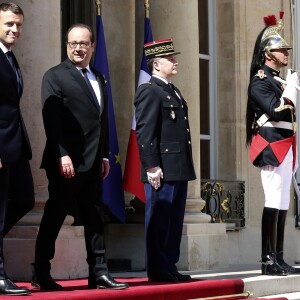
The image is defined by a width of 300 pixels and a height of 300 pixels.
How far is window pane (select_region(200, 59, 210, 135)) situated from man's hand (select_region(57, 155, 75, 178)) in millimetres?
6158

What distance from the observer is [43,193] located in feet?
28.2

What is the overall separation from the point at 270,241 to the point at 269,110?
46.4 inches

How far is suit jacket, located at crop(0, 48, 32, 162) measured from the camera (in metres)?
6.70

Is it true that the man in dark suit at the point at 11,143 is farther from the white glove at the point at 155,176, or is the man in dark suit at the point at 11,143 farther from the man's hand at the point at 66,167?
the white glove at the point at 155,176

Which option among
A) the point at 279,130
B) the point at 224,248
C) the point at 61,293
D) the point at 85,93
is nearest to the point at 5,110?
the point at 85,93

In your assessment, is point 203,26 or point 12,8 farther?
point 203,26

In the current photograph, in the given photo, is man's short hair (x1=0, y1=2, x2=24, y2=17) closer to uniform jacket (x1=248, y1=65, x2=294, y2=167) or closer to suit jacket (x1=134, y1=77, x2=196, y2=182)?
suit jacket (x1=134, y1=77, x2=196, y2=182)

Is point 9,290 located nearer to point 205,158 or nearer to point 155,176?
point 155,176

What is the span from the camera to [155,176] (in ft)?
26.5

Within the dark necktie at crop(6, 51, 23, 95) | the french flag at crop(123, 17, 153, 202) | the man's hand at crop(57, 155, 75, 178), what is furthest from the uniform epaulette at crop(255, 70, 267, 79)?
the dark necktie at crop(6, 51, 23, 95)

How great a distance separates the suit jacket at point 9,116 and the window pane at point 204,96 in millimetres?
6529

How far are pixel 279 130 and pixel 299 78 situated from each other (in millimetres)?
995

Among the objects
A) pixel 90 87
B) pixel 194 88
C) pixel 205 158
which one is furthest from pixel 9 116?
pixel 205 158

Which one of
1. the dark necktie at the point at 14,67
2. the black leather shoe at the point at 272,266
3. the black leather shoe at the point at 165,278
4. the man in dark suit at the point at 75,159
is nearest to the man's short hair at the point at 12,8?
the dark necktie at the point at 14,67
